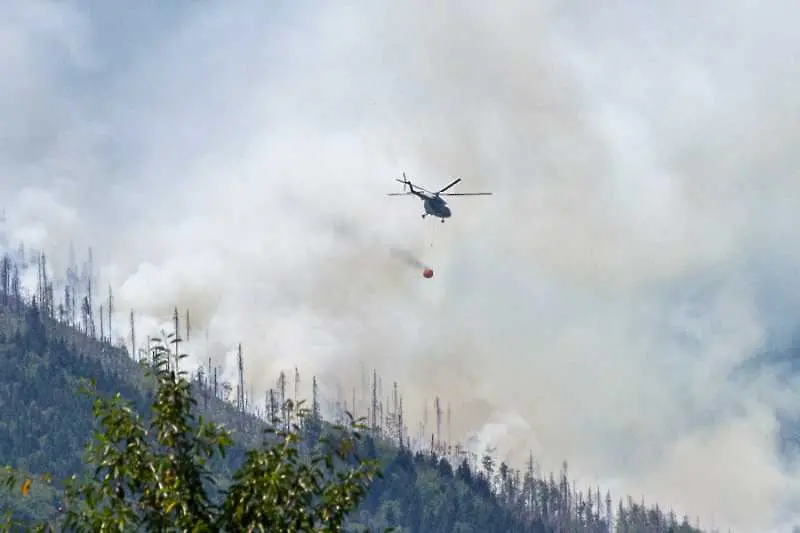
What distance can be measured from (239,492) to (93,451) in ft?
14.3

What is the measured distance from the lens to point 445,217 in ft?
631

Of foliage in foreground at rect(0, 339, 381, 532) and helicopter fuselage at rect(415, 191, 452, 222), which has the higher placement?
helicopter fuselage at rect(415, 191, 452, 222)

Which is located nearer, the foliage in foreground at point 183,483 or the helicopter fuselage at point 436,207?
the foliage in foreground at point 183,483

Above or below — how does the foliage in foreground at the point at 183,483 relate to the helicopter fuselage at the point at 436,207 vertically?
below

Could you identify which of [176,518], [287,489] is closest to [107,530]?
[176,518]

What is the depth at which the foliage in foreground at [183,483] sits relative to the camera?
32.0m

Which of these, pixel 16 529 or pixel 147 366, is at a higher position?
pixel 147 366

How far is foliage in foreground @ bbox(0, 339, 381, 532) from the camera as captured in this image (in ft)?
105

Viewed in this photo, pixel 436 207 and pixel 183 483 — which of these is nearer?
pixel 183 483

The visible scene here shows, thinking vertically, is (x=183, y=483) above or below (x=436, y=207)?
below

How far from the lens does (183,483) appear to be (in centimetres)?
3228

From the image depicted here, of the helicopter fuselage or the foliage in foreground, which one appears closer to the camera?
the foliage in foreground

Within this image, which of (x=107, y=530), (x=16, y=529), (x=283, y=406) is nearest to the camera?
(x=107, y=530)

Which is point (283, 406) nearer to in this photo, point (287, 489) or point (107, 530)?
point (287, 489)
